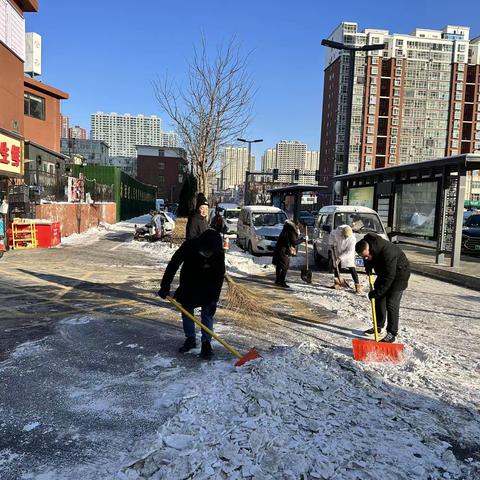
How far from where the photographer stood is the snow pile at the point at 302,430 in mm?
2867

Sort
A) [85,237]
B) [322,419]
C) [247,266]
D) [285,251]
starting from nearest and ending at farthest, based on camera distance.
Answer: [322,419]
[285,251]
[247,266]
[85,237]

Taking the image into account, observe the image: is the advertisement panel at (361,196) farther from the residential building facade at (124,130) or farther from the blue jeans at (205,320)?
the residential building facade at (124,130)

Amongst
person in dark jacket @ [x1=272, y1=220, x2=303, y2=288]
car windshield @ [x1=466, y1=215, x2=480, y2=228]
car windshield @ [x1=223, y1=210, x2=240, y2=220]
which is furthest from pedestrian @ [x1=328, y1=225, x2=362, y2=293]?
car windshield @ [x1=223, y1=210, x2=240, y2=220]

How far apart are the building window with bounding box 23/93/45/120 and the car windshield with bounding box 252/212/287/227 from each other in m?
21.0

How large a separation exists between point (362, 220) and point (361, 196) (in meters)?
6.39

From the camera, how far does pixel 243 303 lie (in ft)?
24.6

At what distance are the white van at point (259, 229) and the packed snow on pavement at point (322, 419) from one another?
9.61 meters

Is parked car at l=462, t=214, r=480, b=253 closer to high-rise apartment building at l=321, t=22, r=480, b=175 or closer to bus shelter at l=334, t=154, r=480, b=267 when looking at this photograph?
bus shelter at l=334, t=154, r=480, b=267

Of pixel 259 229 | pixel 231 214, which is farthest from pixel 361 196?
pixel 231 214

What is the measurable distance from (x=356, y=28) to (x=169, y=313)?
12558 cm

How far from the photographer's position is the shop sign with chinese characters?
12445mm

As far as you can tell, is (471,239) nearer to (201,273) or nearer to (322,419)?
(201,273)

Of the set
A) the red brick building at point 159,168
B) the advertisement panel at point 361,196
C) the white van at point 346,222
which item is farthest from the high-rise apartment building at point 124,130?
the white van at point 346,222

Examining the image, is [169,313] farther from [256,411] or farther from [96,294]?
[256,411]
